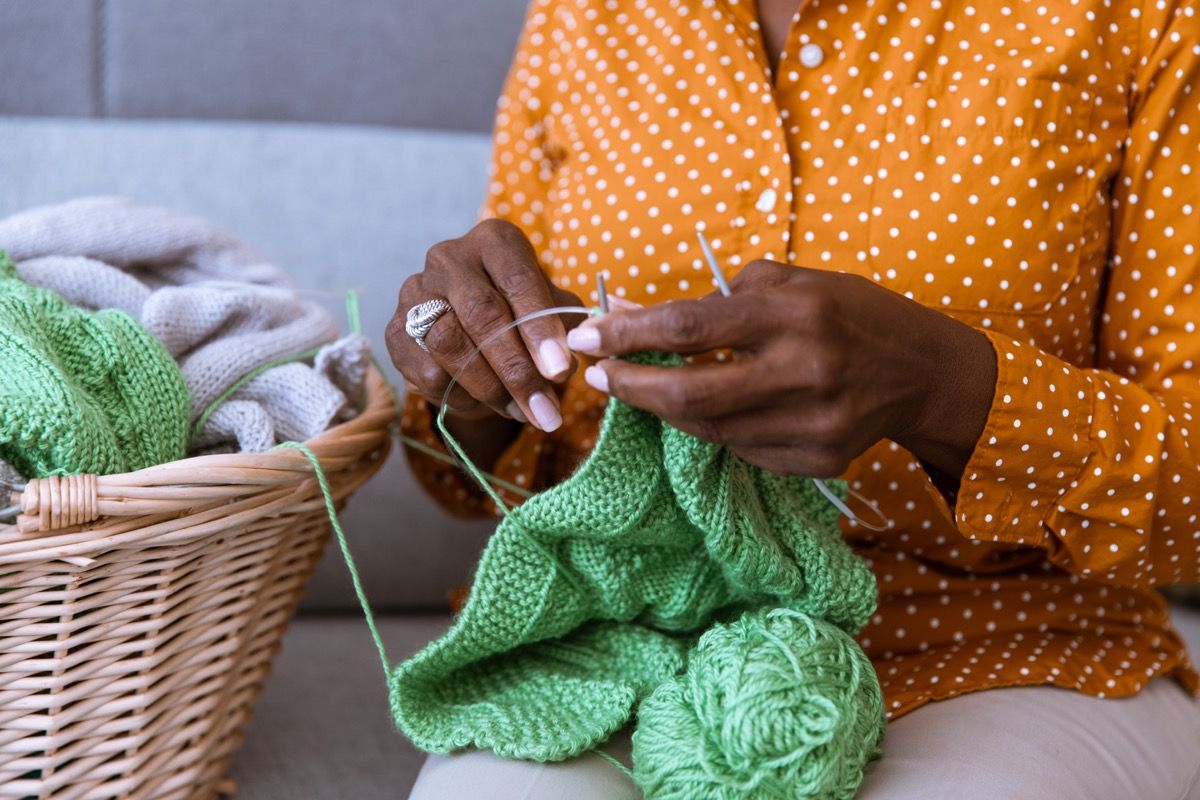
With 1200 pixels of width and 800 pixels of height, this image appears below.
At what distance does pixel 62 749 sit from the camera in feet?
2.25

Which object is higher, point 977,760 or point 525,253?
point 525,253

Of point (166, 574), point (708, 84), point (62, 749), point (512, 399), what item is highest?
point (708, 84)

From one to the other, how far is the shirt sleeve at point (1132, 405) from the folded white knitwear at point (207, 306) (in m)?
0.50

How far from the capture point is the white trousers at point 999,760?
2.16 feet

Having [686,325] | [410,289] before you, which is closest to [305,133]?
[410,289]

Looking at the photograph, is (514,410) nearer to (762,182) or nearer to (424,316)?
(424,316)

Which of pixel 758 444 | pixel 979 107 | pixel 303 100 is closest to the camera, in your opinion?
pixel 758 444

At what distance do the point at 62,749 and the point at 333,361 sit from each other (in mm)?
358

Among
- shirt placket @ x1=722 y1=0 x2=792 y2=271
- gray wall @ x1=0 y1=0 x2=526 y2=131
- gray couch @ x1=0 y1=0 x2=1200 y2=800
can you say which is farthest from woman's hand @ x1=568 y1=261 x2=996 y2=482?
gray wall @ x1=0 y1=0 x2=526 y2=131

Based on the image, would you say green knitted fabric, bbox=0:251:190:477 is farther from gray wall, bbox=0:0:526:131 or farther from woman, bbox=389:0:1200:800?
gray wall, bbox=0:0:526:131

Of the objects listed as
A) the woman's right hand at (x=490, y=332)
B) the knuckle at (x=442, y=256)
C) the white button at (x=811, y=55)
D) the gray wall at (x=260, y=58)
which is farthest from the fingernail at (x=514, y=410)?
the gray wall at (x=260, y=58)

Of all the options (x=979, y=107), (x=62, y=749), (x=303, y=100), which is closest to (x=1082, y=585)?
(x=979, y=107)

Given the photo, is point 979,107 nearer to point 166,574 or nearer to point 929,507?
point 929,507

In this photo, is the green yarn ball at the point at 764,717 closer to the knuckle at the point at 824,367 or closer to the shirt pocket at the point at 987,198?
the knuckle at the point at 824,367
